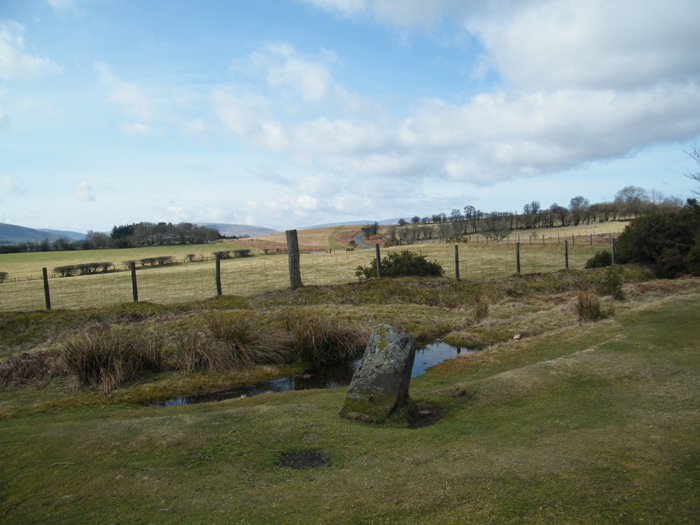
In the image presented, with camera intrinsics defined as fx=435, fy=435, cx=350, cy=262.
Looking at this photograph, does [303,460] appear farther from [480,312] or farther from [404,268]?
[404,268]

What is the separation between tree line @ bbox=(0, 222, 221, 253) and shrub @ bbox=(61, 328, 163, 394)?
84.8 m

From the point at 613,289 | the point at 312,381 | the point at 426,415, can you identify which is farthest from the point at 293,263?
the point at 426,415

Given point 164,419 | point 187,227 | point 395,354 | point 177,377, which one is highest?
point 187,227

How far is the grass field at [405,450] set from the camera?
336 centimetres

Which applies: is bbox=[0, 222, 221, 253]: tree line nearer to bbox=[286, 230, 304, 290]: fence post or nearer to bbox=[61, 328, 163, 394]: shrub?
bbox=[286, 230, 304, 290]: fence post

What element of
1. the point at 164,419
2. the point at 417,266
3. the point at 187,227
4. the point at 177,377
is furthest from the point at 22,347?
the point at 187,227

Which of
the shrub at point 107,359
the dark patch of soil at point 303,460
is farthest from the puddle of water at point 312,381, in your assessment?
the dark patch of soil at point 303,460

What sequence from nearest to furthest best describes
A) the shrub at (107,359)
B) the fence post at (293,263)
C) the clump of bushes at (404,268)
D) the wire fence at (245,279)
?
the shrub at (107,359) < the fence post at (293,263) < the clump of bushes at (404,268) < the wire fence at (245,279)

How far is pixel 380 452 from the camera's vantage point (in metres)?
4.73

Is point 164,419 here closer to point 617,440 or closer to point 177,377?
point 177,377

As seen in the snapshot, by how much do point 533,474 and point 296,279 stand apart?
1518 cm

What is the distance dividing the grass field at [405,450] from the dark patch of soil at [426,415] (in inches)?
3.6

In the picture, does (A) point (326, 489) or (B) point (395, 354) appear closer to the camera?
(A) point (326, 489)

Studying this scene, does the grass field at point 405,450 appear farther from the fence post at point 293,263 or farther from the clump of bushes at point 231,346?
the fence post at point 293,263
